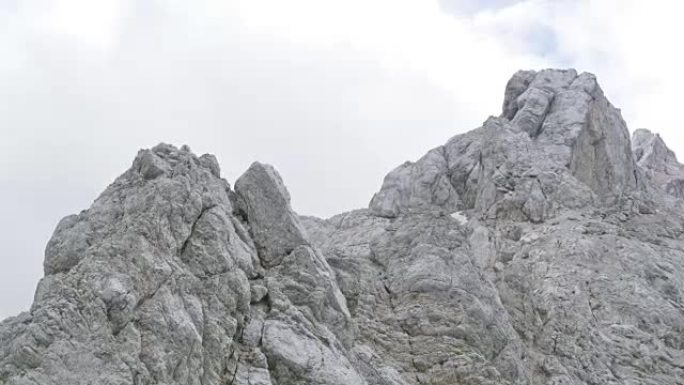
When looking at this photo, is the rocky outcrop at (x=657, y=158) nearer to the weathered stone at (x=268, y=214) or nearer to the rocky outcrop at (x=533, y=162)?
the rocky outcrop at (x=533, y=162)

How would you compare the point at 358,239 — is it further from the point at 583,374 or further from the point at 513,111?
the point at 513,111

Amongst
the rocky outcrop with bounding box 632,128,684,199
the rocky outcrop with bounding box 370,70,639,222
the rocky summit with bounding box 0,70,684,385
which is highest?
the rocky outcrop with bounding box 632,128,684,199

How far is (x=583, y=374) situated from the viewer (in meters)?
36.9

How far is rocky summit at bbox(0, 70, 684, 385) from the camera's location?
963 inches

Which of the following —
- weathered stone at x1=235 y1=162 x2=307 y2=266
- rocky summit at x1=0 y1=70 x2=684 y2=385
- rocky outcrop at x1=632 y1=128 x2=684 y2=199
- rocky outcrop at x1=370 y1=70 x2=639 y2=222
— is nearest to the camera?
rocky summit at x1=0 y1=70 x2=684 y2=385

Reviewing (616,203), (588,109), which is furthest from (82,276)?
(588,109)

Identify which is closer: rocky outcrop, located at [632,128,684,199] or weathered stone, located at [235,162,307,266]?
weathered stone, located at [235,162,307,266]

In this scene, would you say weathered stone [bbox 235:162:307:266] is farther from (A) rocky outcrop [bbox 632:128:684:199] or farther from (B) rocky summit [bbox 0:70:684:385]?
(A) rocky outcrop [bbox 632:128:684:199]

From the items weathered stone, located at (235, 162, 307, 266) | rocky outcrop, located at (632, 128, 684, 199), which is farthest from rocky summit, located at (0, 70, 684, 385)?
rocky outcrop, located at (632, 128, 684, 199)

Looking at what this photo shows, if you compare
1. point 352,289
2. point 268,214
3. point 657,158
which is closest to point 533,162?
point 352,289

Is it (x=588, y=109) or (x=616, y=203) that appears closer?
(x=616, y=203)

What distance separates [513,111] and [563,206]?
19015 millimetres

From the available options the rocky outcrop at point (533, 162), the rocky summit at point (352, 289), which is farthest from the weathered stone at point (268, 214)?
the rocky outcrop at point (533, 162)

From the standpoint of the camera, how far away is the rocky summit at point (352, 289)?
24453 mm
